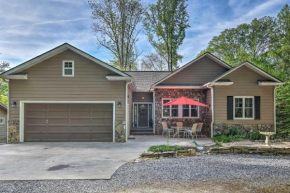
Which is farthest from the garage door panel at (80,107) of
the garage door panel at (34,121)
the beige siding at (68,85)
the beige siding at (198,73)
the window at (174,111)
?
the window at (174,111)

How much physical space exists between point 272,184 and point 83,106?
A: 911 cm

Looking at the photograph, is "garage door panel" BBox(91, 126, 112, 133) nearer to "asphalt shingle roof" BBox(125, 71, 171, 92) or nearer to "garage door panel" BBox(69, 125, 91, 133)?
"garage door panel" BBox(69, 125, 91, 133)

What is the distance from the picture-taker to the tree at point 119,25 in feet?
78.9

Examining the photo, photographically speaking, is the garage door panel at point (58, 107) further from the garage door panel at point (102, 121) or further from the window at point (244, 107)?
the window at point (244, 107)

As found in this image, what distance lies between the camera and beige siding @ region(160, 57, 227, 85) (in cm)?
1470

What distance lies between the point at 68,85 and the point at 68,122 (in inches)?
75.8

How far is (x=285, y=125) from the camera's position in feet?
43.0

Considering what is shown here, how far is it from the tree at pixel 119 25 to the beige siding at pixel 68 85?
13.5 metres

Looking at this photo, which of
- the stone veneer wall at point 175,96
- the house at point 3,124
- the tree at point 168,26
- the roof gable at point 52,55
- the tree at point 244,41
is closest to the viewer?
the roof gable at point 52,55

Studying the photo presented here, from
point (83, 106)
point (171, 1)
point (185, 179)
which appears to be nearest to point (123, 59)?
point (171, 1)

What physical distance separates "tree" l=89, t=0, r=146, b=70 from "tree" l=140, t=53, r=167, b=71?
115 inches

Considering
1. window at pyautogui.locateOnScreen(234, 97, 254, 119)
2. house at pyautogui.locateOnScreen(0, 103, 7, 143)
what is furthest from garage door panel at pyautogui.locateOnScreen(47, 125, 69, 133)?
house at pyautogui.locateOnScreen(0, 103, 7, 143)

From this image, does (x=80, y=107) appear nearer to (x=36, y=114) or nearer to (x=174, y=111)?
(x=36, y=114)

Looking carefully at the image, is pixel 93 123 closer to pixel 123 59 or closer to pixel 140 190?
pixel 140 190
